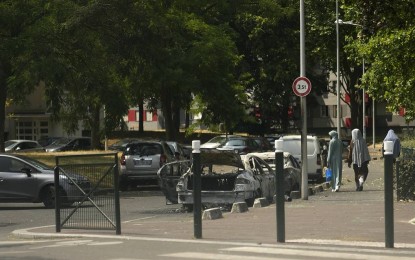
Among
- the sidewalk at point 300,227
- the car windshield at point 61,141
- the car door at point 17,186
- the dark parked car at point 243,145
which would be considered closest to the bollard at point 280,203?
the sidewalk at point 300,227

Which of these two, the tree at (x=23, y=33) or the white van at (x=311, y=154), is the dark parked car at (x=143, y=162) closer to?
the tree at (x=23, y=33)

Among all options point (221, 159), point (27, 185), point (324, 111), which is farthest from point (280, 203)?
point (324, 111)

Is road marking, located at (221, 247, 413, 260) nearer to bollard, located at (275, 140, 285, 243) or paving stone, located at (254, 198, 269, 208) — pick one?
bollard, located at (275, 140, 285, 243)

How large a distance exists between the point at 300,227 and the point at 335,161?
10.8 meters

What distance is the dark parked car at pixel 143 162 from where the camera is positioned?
99.1 ft

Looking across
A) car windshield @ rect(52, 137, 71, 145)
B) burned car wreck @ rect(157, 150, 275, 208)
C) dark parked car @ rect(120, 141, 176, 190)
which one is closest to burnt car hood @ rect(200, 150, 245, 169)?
burned car wreck @ rect(157, 150, 275, 208)

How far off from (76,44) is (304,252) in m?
19.5

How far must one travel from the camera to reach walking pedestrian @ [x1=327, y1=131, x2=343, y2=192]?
87.2ft

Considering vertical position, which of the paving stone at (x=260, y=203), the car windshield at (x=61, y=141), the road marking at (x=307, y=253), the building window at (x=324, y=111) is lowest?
the paving stone at (x=260, y=203)

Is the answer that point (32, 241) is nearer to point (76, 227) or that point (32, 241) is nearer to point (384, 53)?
point (76, 227)

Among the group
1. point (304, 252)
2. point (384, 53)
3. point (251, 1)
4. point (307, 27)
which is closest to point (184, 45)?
point (251, 1)

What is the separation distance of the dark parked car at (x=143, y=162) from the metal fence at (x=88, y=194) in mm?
13004

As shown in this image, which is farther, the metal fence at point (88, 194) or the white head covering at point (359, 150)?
the white head covering at point (359, 150)

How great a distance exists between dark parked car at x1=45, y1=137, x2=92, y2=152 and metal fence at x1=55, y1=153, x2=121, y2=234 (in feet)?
123
